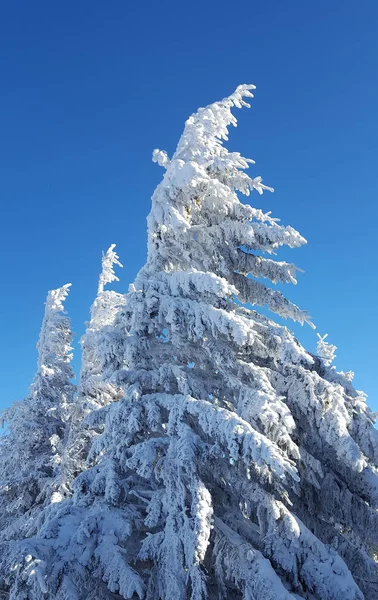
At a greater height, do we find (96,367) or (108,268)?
(108,268)

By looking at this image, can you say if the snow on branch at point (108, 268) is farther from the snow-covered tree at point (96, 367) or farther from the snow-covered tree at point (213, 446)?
the snow-covered tree at point (213, 446)

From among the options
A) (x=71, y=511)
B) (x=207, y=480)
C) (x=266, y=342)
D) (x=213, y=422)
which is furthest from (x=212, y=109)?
(x=71, y=511)

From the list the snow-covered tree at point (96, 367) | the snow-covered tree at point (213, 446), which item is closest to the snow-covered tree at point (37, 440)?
the snow-covered tree at point (96, 367)

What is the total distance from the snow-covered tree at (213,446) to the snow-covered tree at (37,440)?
9.72 m

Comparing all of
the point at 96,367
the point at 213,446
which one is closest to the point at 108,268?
the point at 96,367

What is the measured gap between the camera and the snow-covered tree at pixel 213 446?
7.59 meters

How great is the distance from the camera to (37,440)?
19516 millimetres

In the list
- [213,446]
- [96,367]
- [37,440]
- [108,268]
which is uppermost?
[108,268]

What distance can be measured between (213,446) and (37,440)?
13786 millimetres

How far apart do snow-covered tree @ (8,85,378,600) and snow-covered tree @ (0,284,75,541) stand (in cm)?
972

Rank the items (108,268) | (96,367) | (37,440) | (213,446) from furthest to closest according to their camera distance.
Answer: (108,268)
(96,367)
(37,440)
(213,446)

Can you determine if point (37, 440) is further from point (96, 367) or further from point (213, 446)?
point (213, 446)

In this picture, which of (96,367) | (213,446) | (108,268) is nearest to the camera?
(213,446)

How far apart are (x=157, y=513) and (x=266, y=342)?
434cm
